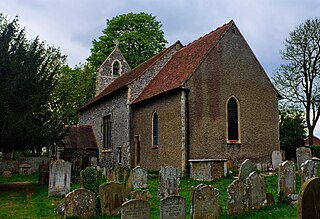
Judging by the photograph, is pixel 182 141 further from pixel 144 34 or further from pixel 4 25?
pixel 144 34

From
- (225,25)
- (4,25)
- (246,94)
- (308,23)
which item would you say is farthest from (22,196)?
(308,23)

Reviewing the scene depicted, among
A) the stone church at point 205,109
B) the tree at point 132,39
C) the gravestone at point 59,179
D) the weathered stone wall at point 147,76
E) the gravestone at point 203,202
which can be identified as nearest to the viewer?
the gravestone at point 203,202

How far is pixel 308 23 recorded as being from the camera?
102ft

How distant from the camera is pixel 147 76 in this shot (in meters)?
24.0

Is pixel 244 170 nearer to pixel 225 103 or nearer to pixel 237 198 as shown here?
pixel 237 198

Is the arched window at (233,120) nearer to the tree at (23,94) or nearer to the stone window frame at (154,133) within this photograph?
the stone window frame at (154,133)

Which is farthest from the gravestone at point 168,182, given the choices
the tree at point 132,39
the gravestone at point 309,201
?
the tree at point 132,39

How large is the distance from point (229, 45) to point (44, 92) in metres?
10.1

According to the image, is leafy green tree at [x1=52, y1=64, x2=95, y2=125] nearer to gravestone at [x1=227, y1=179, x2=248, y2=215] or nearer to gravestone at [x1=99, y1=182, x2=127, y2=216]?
gravestone at [x1=99, y1=182, x2=127, y2=216]

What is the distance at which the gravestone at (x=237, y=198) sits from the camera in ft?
30.0

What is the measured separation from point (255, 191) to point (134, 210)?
3554 mm

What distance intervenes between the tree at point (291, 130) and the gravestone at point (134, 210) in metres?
25.8

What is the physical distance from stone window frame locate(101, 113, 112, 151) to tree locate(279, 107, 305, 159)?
14.7 meters

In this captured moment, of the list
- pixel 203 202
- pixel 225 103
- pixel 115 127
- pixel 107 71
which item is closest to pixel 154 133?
pixel 225 103
